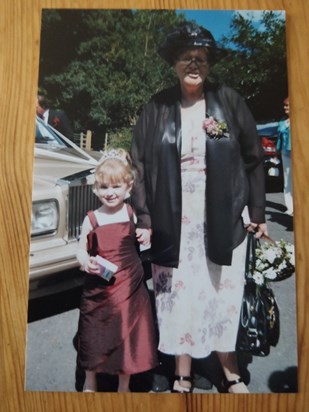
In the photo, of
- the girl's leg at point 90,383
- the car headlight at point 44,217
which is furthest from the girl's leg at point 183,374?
the car headlight at point 44,217

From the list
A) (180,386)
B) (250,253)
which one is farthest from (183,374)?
(250,253)

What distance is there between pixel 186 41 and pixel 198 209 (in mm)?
681

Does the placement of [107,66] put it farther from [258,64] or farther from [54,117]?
[258,64]

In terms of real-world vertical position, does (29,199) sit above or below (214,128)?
below

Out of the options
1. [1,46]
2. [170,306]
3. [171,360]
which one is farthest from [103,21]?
[171,360]

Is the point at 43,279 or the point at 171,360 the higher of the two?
the point at 43,279

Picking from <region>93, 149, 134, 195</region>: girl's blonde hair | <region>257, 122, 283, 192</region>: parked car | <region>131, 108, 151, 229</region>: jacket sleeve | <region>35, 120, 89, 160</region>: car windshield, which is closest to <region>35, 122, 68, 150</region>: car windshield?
<region>35, 120, 89, 160</region>: car windshield

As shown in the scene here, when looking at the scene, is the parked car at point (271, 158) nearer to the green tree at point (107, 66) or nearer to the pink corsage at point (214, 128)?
the pink corsage at point (214, 128)

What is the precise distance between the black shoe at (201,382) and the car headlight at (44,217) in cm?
81

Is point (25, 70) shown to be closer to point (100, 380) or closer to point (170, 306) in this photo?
point (170, 306)

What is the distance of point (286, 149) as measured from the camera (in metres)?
1.71

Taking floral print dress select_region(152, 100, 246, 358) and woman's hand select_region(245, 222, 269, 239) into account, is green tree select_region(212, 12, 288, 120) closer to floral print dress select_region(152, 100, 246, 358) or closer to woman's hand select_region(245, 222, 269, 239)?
floral print dress select_region(152, 100, 246, 358)

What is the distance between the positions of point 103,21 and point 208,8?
44 cm

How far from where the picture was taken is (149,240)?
5.42 feet
